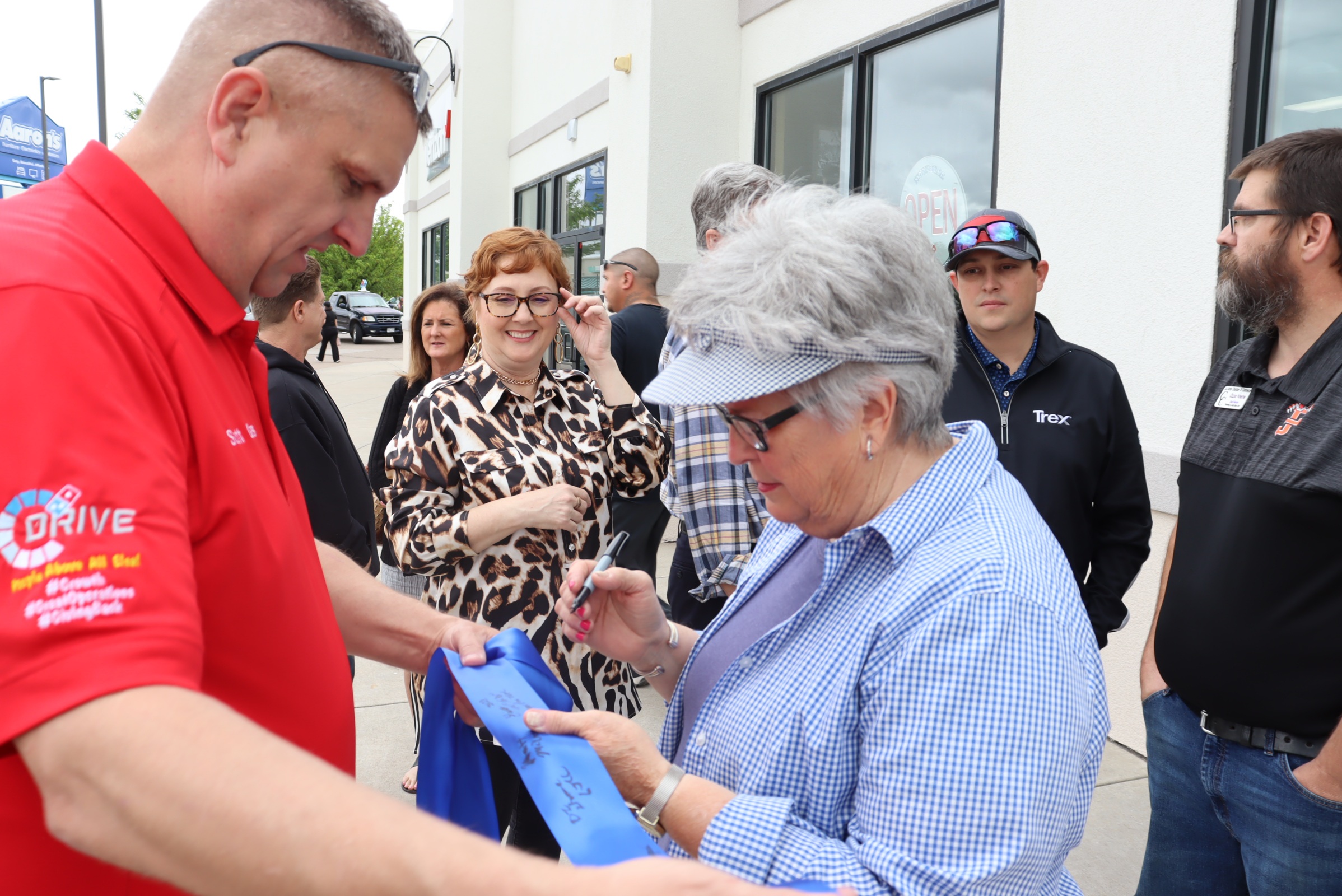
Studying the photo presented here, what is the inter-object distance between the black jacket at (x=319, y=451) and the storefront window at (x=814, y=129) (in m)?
4.09

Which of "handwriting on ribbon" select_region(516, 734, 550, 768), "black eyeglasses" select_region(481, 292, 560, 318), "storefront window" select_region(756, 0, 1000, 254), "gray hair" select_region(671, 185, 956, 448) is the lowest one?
"handwriting on ribbon" select_region(516, 734, 550, 768)

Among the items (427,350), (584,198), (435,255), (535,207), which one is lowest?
(427,350)

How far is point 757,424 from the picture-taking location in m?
1.53

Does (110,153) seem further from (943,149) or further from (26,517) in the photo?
(943,149)

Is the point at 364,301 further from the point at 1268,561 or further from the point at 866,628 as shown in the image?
the point at 866,628

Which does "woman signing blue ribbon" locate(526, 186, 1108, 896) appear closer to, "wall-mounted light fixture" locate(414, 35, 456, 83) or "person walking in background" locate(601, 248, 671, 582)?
"person walking in background" locate(601, 248, 671, 582)

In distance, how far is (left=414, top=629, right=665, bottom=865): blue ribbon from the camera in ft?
4.26

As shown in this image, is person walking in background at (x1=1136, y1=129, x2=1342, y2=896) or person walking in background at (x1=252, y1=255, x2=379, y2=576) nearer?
person walking in background at (x1=1136, y1=129, x2=1342, y2=896)

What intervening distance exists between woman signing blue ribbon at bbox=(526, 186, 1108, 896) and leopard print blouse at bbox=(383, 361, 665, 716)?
4.53ft

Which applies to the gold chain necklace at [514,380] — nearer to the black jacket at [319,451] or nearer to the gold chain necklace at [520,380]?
the gold chain necklace at [520,380]

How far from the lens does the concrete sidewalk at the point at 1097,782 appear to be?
348 cm

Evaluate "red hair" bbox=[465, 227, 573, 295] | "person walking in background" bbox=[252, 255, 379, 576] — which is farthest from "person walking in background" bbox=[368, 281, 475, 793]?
"red hair" bbox=[465, 227, 573, 295]

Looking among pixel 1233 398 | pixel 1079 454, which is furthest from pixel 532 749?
pixel 1079 454

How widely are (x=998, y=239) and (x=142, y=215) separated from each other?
2.79m
